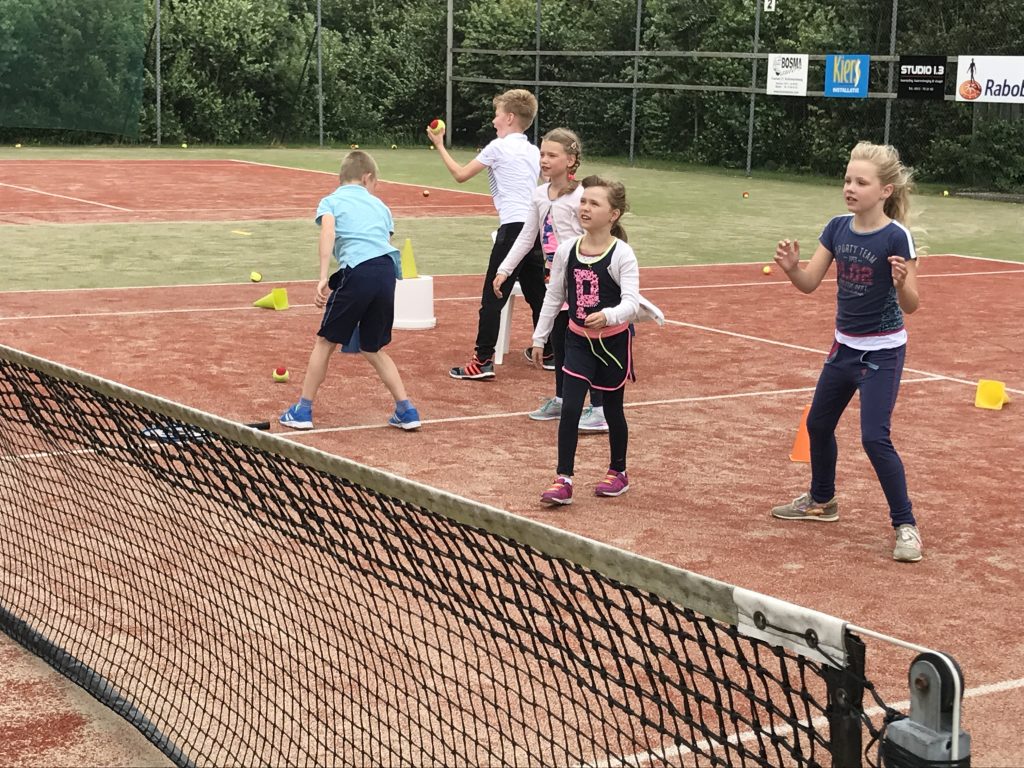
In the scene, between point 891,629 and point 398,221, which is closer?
point 891,629

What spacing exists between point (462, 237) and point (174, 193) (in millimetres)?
6039

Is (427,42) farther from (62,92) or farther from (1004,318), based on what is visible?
(1004,318)

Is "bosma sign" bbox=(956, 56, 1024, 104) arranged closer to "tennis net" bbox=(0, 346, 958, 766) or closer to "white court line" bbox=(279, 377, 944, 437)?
"white court line" bbox=(279, 377, 944, 437)

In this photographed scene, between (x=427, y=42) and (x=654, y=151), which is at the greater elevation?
(x=427, y=42)

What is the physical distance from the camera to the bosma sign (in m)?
22.9

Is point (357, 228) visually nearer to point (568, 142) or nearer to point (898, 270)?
point (568, 142)

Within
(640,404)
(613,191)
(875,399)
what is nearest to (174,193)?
(640,404)

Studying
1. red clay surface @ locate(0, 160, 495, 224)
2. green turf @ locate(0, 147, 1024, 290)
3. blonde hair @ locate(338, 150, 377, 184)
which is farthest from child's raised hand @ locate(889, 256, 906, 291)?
red clay surface @ locate(0, 160, 495, 224)

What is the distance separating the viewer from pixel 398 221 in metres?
18.3

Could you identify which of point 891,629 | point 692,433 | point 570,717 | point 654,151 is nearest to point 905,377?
point 692,433

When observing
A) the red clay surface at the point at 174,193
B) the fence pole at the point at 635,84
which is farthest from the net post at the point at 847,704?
the fence pole at the point at 635,84

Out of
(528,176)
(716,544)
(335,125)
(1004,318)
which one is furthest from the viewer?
(335,125)

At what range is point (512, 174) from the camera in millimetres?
A: 9094

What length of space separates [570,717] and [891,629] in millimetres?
1348
